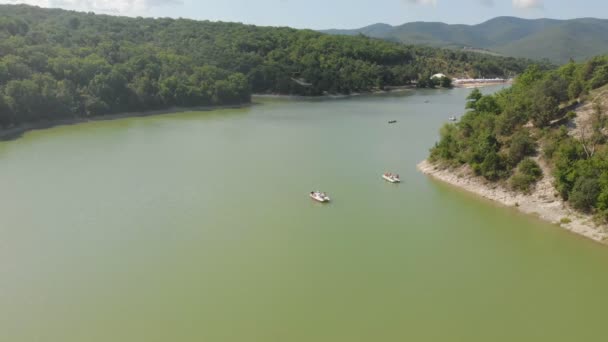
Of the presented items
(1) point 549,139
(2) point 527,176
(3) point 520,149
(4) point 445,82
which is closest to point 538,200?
(2) point 527,176

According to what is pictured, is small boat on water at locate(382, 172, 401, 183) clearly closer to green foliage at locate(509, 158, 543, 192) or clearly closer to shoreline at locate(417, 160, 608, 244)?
shoreline at locate(417, 160, 608, 244)

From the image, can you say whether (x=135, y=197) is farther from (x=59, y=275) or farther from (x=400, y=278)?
(x=400, y=278)

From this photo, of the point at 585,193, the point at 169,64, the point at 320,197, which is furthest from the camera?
the point at 169,64

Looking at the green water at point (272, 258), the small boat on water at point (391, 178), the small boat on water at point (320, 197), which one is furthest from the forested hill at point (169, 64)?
the small boat on water at point (391, 178)

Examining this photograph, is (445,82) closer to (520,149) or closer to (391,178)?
(391,178)

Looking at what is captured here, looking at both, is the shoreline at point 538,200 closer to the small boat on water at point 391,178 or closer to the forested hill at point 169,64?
the small boat on water at point 391,178

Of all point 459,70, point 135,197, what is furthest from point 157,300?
point 459,70
